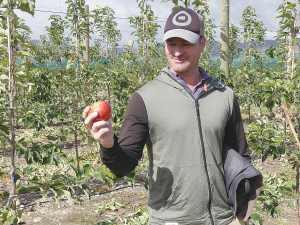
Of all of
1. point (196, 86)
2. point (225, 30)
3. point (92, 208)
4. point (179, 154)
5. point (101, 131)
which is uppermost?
point (225, 30)

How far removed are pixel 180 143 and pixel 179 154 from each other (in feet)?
0.17

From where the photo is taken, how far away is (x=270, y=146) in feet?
7.88

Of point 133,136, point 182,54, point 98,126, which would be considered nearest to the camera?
point 98,126

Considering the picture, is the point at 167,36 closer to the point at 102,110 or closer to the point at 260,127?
the point at 102,110

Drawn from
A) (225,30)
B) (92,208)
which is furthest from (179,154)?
(225,30)

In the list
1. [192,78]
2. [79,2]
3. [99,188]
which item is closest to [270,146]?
[192,78]

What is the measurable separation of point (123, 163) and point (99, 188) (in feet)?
10.7

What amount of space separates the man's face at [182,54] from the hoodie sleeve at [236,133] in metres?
0.34

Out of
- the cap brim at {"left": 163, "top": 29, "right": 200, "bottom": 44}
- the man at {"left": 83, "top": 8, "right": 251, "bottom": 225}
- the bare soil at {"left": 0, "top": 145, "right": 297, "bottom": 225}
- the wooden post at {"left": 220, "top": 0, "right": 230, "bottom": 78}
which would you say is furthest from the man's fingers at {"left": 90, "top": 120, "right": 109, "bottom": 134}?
the wooden post at {"left": 220, "top": 0, "right": 230, "bottom": 78}

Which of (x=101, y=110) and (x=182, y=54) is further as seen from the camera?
(x=182, y=54)

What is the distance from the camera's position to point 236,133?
1.65m

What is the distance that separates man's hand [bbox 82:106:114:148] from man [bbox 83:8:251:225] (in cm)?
21

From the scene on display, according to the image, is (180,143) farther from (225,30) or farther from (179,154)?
(225,30)

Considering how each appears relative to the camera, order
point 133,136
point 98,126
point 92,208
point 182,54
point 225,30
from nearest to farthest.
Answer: point 98,126, point 133,136, point 182,54, point 92,208, point 225,30
